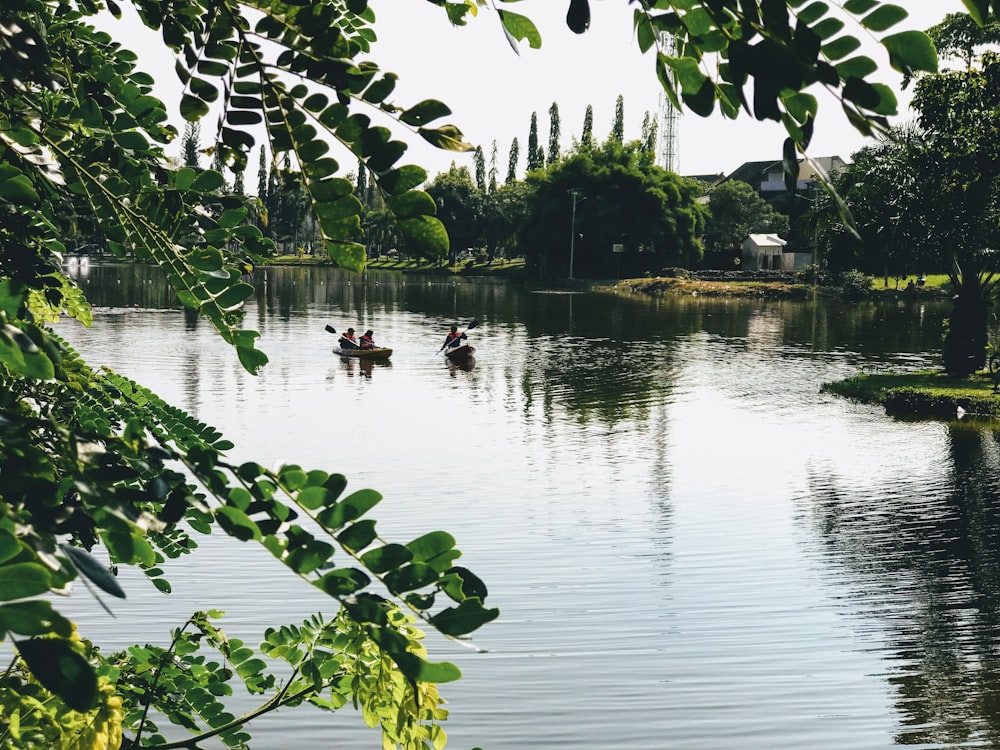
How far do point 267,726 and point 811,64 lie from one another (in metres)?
8.24

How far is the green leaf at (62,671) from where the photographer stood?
3.38 feet

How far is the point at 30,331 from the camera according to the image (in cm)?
141

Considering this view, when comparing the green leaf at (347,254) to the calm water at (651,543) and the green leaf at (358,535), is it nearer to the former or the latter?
the green leaf at (358,535)

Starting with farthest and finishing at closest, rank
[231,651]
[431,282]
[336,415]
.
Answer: [431,282] → [336,415] → [231,651]

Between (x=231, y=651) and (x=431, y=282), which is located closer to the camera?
(x=231, y=651)

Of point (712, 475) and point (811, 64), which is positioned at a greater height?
point (811, 64)

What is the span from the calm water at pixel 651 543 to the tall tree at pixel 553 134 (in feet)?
285

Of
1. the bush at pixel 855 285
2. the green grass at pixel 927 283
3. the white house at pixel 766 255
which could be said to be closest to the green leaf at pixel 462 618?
the bush at pixel 855 285

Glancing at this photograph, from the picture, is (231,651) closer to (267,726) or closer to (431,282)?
(267,726)

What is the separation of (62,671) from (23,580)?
9 centimetres

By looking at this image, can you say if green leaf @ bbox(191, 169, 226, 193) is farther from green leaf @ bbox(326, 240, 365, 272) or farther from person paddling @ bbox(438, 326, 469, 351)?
person paddling @ bbox(438, 326, 469, 351)

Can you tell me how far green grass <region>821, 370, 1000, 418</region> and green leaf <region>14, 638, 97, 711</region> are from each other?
24.1 metres

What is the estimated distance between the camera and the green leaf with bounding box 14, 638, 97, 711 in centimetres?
103

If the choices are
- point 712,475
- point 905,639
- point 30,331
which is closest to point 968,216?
point 712,475
